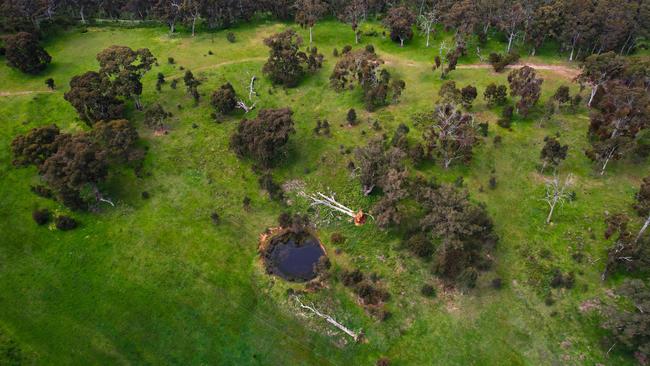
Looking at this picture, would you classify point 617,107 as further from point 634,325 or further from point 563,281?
point 634,325

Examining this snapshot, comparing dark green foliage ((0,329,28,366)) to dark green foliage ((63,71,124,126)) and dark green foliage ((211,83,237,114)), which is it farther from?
dark green foliage ((211,83,237,114))

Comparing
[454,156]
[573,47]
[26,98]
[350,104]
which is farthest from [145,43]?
[573,47]

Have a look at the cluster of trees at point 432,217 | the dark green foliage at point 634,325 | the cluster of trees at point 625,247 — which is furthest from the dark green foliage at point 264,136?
the dark green foliage at point 634,325

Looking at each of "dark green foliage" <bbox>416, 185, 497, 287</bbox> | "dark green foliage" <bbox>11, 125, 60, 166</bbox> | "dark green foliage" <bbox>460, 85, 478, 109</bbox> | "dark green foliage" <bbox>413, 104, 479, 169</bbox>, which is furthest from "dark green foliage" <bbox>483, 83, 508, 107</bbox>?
"dark green foliage" <bbox>11, 125, 60, 166</bbox>

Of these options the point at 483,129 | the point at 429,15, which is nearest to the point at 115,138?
the point at 483,129

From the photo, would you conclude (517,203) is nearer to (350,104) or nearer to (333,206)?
(333,206)
